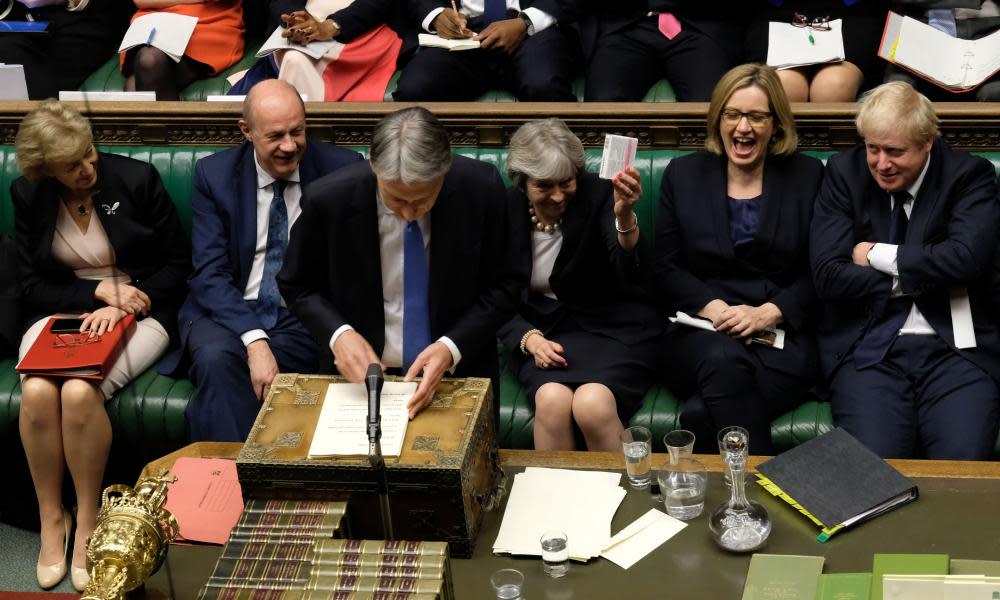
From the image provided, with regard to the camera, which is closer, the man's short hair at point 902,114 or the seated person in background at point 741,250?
the man's short hair at point 902,114

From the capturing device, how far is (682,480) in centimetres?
265

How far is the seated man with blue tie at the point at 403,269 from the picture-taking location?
307 cm

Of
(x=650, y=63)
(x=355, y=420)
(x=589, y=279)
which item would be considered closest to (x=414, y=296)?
(x=355, y=420)

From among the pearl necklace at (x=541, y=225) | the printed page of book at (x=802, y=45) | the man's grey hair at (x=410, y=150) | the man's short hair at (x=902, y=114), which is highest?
the man's grey hair at (x=410, y=150)

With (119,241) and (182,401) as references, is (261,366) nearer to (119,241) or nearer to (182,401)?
(182,401)

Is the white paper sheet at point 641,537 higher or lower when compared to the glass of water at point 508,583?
lower

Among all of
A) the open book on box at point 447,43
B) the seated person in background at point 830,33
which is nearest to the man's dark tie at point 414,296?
the open book on box at point 447,43

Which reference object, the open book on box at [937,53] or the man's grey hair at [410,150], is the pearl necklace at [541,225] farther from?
the open book on box at [937,53]

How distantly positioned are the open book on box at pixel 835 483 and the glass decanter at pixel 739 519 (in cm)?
12

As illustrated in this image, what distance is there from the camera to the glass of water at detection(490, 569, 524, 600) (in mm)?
2346

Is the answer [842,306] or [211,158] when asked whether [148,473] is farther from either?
[842,306]

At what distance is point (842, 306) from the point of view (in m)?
3.61

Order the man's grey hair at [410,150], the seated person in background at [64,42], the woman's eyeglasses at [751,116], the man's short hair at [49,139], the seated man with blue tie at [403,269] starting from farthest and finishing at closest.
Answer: the seated person in background at [64,42]
the woman's eyeglasses at [751,116]
the man's short hair at [49,139]
the seated man with blue tie at [403,269]
the man's grey hair at [410,150]

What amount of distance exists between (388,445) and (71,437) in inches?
61.2
